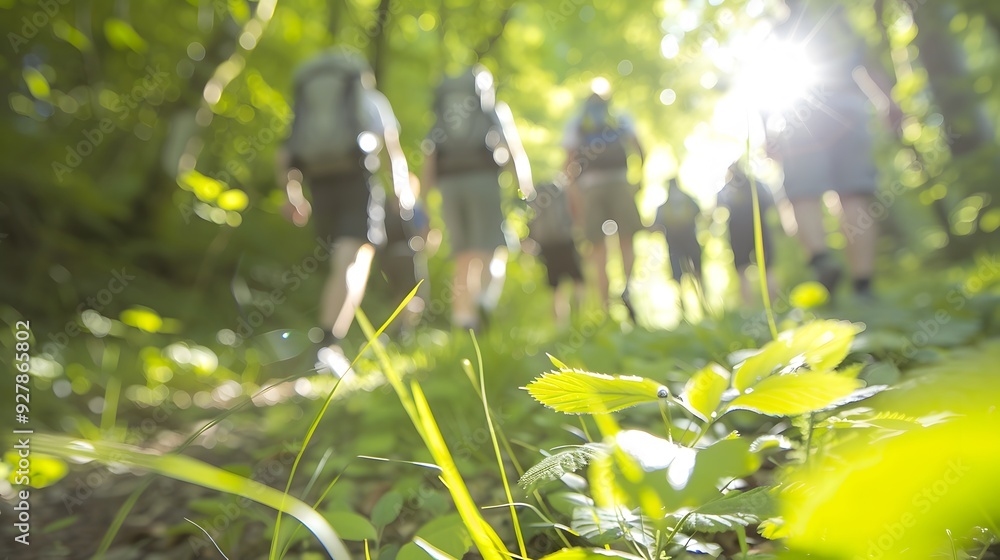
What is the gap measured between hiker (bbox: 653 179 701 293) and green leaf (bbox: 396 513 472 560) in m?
3.25

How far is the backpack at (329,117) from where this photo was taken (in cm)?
305

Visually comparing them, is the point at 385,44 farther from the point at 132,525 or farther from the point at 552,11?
the point at 132,525

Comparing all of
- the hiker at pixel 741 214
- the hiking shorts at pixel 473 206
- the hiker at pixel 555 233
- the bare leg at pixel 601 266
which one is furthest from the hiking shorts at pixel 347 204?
the hiker at pixel 741 214

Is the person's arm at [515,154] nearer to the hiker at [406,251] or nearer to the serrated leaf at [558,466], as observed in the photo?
the hiker at [406,251]

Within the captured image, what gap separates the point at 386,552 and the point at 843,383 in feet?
2.34

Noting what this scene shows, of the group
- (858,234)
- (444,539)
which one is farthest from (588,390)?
(858,234)

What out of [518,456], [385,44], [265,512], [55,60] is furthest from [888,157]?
[55,60]

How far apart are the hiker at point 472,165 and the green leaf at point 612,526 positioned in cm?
270

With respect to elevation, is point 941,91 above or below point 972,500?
above

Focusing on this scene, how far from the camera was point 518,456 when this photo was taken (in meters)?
1.40

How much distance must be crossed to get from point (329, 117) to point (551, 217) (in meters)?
1.67

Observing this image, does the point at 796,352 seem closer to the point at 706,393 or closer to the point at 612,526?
the point at 706,393

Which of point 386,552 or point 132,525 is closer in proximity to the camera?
point 386,552

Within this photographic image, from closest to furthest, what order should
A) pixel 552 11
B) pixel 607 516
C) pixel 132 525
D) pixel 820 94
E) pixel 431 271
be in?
1. pixel 607 516
2. pixel 132 525
3. pixel 820 94
4. pixel 431 271
5. pixel 552 11
